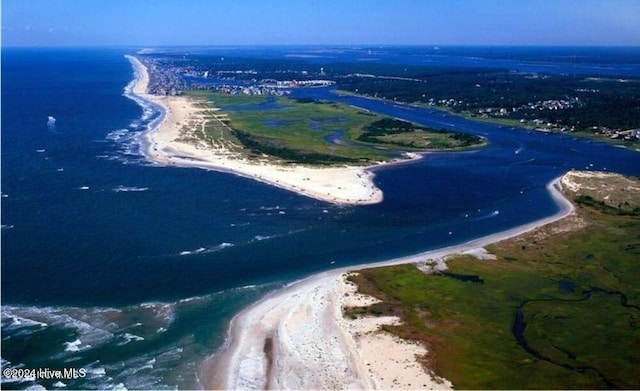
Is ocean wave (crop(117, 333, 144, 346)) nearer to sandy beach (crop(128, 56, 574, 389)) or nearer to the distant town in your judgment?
sandy beach (crop(128, 56, 574, 389))

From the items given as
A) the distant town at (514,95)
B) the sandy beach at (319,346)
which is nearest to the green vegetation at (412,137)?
the distant town at (514,95)

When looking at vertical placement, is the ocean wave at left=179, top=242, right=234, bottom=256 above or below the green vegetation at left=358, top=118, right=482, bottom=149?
below

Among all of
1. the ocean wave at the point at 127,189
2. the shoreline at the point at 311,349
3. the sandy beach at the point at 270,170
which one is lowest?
the shoreline at the point at 311,349

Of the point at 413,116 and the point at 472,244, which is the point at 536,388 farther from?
the point at 413,116

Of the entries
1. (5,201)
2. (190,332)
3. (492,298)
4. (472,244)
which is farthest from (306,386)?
(5,201)

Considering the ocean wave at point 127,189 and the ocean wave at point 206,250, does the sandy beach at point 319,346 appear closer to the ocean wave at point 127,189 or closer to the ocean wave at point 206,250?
the ocean wave at point 206,250

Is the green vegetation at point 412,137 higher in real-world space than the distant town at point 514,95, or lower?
lower

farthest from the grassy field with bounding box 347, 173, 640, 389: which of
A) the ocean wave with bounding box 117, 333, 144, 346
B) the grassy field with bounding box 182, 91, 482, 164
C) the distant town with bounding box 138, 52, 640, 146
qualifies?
the distant town with bounding box 138, 52, 640, 146
